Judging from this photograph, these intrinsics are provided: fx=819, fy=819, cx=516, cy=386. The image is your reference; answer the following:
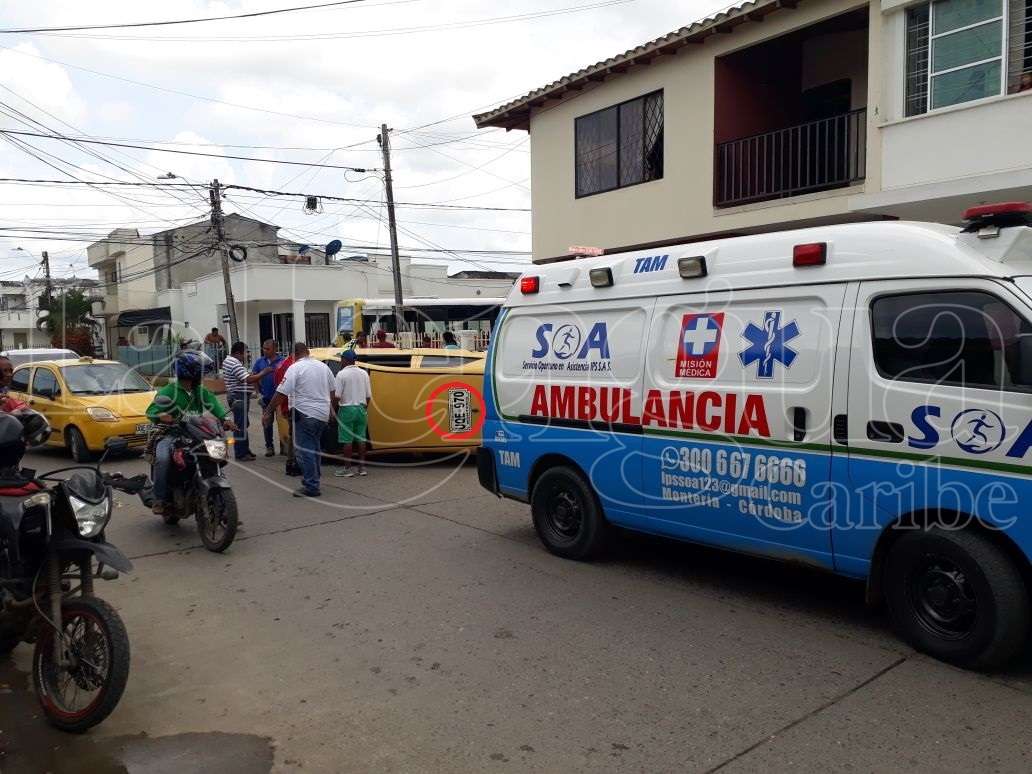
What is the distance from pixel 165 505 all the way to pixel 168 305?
37757mm

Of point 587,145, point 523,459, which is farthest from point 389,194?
point 523,459

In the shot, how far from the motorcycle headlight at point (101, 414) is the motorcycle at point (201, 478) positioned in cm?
502

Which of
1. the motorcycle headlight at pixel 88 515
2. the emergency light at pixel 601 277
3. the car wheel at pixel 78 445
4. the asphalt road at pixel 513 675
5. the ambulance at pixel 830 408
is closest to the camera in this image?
the asphalt road at pixel 513 675

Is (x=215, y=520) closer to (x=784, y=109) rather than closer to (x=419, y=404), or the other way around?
(x=419, y=404)

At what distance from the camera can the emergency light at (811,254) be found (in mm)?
4848

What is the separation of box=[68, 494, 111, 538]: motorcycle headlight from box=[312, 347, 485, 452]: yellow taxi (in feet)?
22.5

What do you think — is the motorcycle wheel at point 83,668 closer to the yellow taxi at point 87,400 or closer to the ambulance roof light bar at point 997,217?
the ambulance roof light bar at point 997,217

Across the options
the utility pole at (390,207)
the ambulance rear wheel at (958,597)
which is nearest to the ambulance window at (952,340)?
the ambulance rear wheel at (958,597)

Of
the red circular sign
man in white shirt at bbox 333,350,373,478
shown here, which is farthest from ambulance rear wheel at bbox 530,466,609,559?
the red circular sign

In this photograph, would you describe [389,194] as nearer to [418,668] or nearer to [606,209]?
[606,209]

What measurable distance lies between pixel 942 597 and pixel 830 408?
3.79ft

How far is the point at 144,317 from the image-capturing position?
43.4 meters

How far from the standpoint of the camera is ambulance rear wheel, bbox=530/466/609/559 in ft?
20.8

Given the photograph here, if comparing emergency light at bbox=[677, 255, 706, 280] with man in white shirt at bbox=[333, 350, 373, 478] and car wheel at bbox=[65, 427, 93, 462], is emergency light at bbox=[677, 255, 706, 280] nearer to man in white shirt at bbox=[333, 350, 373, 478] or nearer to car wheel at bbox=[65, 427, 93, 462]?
man in white shirt at bbox=[333, 350, 373, 478]
